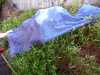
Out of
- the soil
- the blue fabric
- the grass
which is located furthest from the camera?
the blue fabric

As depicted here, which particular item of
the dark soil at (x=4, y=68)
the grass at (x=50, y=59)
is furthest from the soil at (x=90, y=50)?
the dark soil at (x=4, y=68)

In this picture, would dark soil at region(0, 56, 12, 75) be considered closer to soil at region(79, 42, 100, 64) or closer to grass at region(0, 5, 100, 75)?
grass at region(0, 5, 100, 75)

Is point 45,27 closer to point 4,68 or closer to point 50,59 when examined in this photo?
point 50,59

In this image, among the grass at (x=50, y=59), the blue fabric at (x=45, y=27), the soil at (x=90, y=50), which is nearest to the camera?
the grass at (x=50, y=59)

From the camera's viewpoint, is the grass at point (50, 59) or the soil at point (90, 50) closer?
the grass at point (50, 59)

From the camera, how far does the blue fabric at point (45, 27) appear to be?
6.89 metres

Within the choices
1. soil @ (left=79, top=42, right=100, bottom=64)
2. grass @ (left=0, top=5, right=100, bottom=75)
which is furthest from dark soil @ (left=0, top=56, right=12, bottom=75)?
soil @ (left=79, top=42, right=100, bottom=64)

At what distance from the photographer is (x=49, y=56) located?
21.4ft

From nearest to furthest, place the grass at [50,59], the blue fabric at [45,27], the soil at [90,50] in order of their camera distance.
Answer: the grass at [50,59] < the soil at [90,50] < the blue fabric at [45,27]

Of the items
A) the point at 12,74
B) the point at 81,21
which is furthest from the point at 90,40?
the point at 12,74

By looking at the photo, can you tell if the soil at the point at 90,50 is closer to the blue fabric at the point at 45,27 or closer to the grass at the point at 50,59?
the grass at the point at 50,59

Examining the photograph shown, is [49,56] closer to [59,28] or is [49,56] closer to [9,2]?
[59,28]

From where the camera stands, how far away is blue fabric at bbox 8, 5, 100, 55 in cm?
689

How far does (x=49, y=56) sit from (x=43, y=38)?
418 mm
